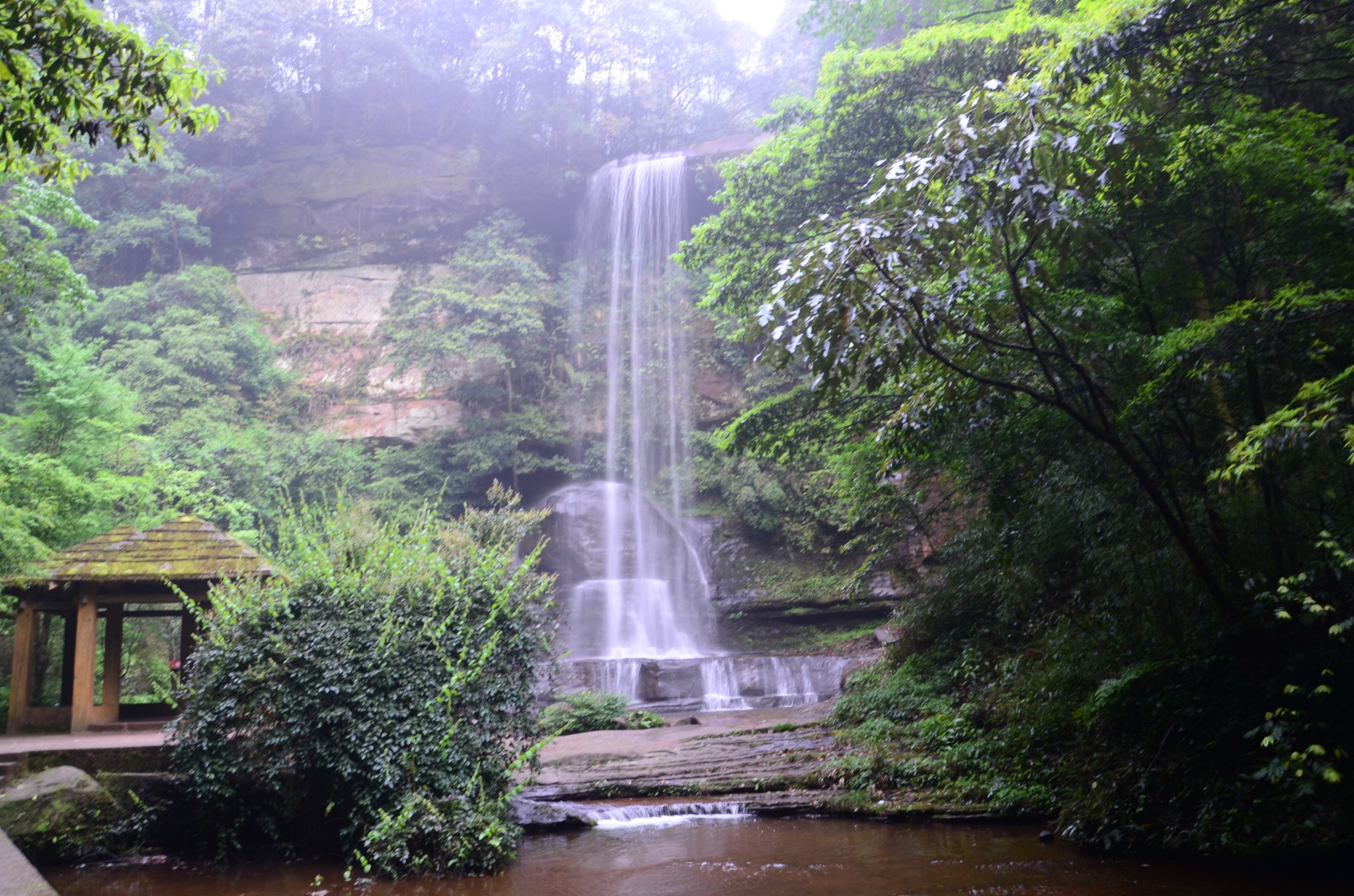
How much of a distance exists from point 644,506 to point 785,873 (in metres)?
19.9

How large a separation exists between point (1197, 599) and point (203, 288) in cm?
2844

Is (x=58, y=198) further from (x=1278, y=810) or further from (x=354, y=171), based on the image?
(x=354, y=171)

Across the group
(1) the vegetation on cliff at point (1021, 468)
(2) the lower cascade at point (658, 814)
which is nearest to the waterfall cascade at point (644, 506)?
(1) the vegetation on cliff at point (1021, 468)

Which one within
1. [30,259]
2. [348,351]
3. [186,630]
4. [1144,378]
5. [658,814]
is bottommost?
[658,814]

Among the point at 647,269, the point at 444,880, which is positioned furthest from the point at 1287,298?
the point at 647,269

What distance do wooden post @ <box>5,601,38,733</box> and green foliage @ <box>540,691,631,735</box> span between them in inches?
266

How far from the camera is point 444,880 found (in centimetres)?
620

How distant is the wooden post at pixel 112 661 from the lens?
11.8 metres

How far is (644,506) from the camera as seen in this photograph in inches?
1022

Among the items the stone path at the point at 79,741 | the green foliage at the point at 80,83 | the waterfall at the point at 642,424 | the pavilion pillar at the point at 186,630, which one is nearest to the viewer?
the green foliage at the point at 80,83

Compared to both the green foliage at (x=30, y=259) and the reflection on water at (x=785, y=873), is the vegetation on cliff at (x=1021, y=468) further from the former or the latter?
the reflection on water at (x=785, y=873)

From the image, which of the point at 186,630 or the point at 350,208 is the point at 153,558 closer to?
the point at 186,630

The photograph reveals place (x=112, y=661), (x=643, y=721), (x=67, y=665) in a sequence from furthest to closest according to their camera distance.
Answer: (x=643, y=721)
(x=67, y=665)
(x=112, y=661)

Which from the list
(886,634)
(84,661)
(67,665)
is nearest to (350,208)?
(67,665)
